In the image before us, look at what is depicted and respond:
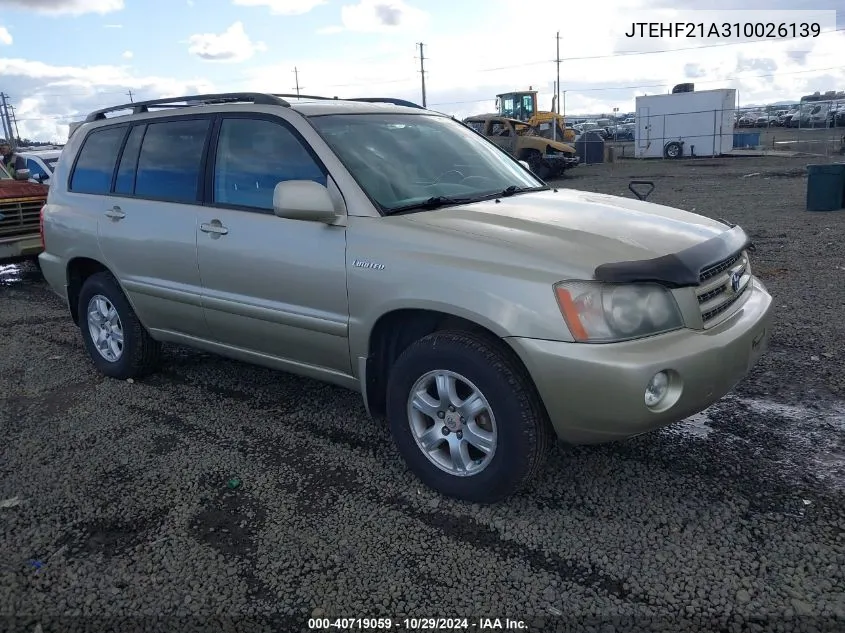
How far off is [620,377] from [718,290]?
84 cm

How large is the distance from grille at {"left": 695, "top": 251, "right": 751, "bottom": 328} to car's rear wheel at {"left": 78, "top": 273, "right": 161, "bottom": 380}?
147 inches

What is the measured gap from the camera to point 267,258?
393cm

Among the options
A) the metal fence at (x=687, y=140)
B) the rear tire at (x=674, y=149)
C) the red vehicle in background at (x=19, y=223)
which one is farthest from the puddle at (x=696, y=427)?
the rear tire at (x=674, y=149)

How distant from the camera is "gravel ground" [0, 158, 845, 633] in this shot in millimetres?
2738

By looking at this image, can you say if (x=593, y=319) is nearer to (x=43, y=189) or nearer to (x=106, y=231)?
(x=106, y=231)

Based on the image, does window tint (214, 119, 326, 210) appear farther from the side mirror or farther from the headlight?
the headlight

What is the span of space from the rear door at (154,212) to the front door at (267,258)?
0.57 feet

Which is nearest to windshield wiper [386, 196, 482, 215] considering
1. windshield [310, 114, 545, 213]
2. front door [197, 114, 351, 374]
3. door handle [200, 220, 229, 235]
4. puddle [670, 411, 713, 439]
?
windshield [310, 114, 545, 213]

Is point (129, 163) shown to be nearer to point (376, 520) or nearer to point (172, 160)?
point (172, 160)

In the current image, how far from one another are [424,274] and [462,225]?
321mm

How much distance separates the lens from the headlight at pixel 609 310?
2.97 meters

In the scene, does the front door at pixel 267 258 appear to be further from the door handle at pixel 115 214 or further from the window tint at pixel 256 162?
the door handle at pixel 115 214

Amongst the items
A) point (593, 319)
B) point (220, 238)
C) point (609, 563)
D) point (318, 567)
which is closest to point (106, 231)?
point (220, 238)

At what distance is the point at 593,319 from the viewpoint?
9.77 feet
